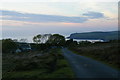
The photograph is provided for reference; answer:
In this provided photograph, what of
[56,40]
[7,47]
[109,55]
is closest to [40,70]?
[109,55]

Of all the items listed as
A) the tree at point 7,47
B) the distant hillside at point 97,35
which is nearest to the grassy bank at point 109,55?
the distant hillside at point 97,35

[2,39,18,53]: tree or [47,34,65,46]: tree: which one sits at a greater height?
[47,34,65,46]: tree

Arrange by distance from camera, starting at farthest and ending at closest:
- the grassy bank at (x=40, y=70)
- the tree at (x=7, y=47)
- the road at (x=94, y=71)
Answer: the tree at (x=7, y=47) → the grassy bank at (x=40, y=70) → the road at (x=94, y=71)

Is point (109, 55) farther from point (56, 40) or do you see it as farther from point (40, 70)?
point (56, 40)

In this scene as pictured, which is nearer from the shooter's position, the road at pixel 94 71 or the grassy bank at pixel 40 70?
the road at pixel 94 71

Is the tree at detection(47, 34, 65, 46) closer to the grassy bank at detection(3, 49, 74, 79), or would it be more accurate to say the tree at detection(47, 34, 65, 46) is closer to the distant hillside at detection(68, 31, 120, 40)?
the distant hillside at detection(68, 31, 120, 40)

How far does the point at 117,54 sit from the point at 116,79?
7067 millimetres

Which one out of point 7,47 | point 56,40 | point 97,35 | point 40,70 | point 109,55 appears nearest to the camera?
point 40,70

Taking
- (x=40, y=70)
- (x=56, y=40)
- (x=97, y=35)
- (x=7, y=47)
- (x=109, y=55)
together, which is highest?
(x=97, y=35)

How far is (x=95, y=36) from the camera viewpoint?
132ft

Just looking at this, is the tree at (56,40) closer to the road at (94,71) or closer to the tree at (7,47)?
the tree at (7,47)

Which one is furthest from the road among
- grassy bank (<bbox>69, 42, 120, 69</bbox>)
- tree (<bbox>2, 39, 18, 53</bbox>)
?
tree (<bbox>2, 39, 18, 53</bbox>)

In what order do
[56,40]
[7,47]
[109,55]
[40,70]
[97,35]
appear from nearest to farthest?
[40,70], [109,55], [97,35], [7,47], [56,40]

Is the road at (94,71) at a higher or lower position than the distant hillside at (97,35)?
lower
